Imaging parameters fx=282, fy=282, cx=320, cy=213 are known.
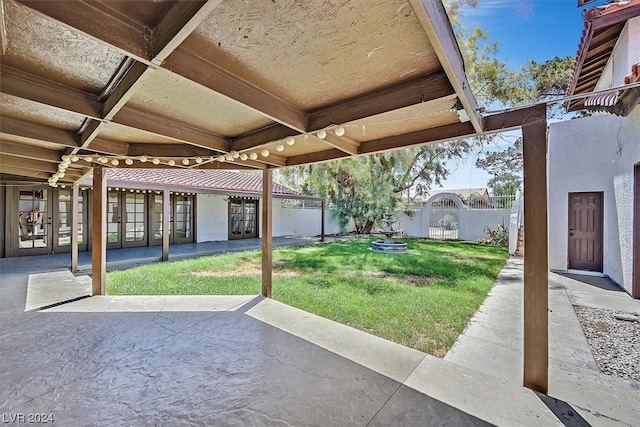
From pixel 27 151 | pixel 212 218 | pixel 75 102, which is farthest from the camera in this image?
pixel 212 218

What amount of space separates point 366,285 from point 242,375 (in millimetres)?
3640

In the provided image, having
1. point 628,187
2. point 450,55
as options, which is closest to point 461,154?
point 628,187

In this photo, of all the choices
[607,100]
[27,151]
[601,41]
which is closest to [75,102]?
[27,151]

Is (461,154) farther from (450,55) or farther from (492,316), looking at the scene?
(450,55)

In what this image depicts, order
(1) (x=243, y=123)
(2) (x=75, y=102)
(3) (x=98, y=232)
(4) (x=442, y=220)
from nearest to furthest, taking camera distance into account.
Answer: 1. (2) (x=75, y=102)
2. (1) (x=243, y=123)
3. (3) (x=98, y=232)
4. (4) (x=442, y=220)

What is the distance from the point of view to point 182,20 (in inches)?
50.4

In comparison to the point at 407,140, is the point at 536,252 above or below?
below

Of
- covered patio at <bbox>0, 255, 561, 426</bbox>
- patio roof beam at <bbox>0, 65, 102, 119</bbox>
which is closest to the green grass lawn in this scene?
covered patio at <bbox>0, 255, 561, 426</bbox>

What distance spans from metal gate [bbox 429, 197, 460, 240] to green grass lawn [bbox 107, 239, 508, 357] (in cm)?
636

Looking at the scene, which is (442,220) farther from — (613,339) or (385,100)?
(385,100)

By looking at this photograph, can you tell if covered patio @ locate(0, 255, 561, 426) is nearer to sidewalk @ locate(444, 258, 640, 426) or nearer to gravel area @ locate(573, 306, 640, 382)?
sidewalk @ locate(444, 258, 640, 426)

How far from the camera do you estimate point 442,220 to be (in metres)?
15.8

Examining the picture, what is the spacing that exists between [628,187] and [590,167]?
181 centimetres

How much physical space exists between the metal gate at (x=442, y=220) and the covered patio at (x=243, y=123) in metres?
13.3
